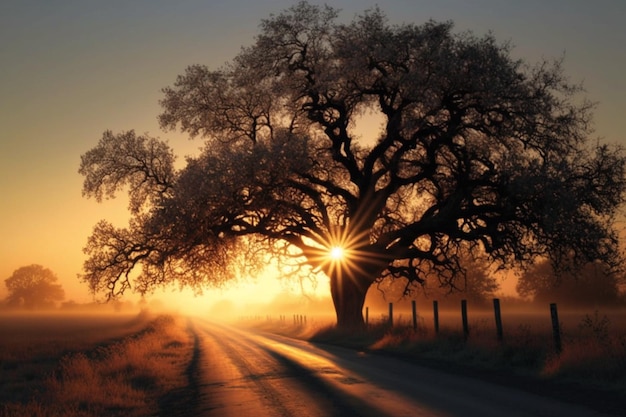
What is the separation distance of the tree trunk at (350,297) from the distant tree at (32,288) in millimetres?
187182

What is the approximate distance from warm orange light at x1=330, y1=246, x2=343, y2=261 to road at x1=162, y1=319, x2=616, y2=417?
12.2m

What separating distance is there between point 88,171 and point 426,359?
20.0m

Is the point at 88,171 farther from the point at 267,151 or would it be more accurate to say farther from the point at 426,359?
the point at 426,359


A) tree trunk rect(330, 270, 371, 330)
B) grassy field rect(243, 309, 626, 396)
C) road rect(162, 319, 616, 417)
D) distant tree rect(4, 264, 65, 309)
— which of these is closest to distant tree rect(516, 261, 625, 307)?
tree trunk rect(330, 270, 371, 330)

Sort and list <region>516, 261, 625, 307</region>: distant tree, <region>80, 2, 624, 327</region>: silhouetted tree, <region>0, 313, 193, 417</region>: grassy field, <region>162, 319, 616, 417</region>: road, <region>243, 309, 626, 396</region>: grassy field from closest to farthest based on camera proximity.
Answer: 1. <region>162, 319, 616, 417</region>: road
2. <region>0, 313, 193, 417</region>: grassy field
3. <region>243, 309, 626, 396</region>: grassy field
4. <region>80, 2, 624, 327</region>: silhouetted tree
5. <region>516, 261, 625, 307</region>: distant tree

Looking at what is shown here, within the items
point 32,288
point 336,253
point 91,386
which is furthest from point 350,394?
point 32,288

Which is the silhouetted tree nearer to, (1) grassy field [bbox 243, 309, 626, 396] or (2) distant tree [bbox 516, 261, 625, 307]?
(1) grassy field [bbox 243, 309, 626, 396]

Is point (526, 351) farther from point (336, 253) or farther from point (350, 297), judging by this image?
point (336, 253)

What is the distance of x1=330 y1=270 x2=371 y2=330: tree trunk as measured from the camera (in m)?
28.3

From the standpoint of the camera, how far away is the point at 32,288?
184250mm

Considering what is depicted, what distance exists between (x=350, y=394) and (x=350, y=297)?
60.1 ft

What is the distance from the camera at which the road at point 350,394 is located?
28.7ft

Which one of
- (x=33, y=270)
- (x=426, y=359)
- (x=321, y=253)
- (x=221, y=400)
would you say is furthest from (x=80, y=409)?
(x=33, y=270)

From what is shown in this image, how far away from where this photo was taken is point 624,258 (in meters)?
22.2
